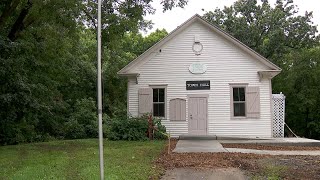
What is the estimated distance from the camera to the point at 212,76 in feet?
64.0

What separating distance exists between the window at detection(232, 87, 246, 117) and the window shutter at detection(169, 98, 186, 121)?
2.54 m

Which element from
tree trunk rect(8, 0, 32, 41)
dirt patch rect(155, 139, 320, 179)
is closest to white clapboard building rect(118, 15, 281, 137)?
tree trunk rect(8, 0, 32, 41)

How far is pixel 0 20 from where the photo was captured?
16188mm

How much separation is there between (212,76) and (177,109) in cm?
240

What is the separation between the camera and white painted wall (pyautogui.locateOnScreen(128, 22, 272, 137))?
1934 centimetres

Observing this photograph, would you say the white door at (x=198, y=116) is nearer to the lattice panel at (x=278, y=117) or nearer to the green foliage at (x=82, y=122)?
the lattice panel at (x=278, y=117)

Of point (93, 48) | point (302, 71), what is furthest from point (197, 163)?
point (302, 71)

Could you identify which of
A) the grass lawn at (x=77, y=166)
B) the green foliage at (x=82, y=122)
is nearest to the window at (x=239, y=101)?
the grass lawn at (x=77, y=166)

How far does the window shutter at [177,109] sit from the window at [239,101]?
2544 millimetres

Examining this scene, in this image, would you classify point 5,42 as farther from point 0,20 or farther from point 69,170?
point 69,170

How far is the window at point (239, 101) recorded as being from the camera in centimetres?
1948

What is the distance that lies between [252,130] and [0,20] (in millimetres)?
12586

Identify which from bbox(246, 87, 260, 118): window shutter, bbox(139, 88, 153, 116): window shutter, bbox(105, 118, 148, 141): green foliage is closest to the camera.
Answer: bbox(105, 118, 148, 141): green foliage

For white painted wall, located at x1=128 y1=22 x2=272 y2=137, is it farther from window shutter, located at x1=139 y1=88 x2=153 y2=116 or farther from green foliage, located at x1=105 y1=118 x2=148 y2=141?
green foliage, located at x1=105 y1=118 x2=148 y2=141
